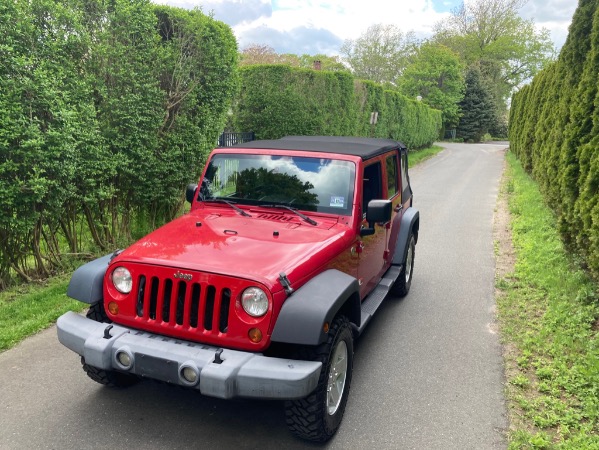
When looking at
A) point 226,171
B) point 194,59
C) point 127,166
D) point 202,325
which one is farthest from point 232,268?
point 194,59

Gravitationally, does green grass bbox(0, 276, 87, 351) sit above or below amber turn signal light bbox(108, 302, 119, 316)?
below

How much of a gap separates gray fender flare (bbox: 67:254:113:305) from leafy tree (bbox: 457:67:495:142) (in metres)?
52.3

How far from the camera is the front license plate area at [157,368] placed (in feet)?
8.80

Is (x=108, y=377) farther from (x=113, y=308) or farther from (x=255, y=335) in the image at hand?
(x=255, y=335)

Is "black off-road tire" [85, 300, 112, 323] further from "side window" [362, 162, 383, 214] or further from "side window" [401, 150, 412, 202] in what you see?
"side window" [401, 150, 412, 202]

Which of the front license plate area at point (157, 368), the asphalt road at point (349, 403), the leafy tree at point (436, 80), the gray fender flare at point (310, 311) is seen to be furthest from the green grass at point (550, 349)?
the leafy tree at point (436, 80)

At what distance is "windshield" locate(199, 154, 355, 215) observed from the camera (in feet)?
13.0

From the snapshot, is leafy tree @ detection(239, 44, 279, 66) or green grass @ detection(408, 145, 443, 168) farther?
leafy tree @ detection(239, 44, 279, 66)

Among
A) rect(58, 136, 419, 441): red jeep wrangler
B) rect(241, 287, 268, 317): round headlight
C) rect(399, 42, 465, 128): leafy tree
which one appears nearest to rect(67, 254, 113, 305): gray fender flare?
rect(58, 136, 419, 441): red jeep wrangler

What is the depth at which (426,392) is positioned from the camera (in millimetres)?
3762

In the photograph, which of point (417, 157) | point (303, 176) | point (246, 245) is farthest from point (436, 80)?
point (246, 245)

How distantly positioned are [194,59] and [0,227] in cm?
400

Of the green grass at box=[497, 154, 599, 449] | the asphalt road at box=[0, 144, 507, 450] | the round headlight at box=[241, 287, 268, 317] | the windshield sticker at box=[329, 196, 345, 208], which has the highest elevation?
the windshield sticker at box=[329, 196, 345, 208]

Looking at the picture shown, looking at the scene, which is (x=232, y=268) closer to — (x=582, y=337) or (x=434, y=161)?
(x=582, y=337)
